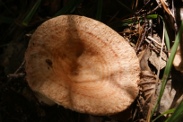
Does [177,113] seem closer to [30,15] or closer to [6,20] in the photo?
[30,15]

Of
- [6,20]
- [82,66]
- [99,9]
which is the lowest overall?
[6,20]

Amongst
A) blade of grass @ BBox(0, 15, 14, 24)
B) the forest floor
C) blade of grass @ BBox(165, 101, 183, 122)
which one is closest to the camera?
blade of grass @ BBox(165, 101, 183, 122)

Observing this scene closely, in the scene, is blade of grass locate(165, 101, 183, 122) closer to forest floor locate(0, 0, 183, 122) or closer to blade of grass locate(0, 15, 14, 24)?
forest floor locate(0, 0, 183, 122)

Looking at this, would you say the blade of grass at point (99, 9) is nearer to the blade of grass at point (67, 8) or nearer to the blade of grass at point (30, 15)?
the blade of grass at point (67, 8)

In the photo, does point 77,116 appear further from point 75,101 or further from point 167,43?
point 167,43

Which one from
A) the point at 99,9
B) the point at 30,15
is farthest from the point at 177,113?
the point at 30,15

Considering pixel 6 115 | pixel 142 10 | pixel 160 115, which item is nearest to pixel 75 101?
pixel 160 115

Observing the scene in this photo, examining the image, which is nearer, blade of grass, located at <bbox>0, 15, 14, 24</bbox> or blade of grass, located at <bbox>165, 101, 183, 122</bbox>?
blade of grass, located at <bbox>165, 101, 183, 122</bbox>

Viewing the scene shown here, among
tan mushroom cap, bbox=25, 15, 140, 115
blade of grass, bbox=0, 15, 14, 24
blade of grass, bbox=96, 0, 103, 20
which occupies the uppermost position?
blade of grass, bbox=96, 0, 103, 20

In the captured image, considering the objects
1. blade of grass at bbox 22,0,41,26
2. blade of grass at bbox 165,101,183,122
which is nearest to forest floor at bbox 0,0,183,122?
blade of grass at bbox 22,0,41,26

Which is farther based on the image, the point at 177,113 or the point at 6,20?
the point at 6,20
